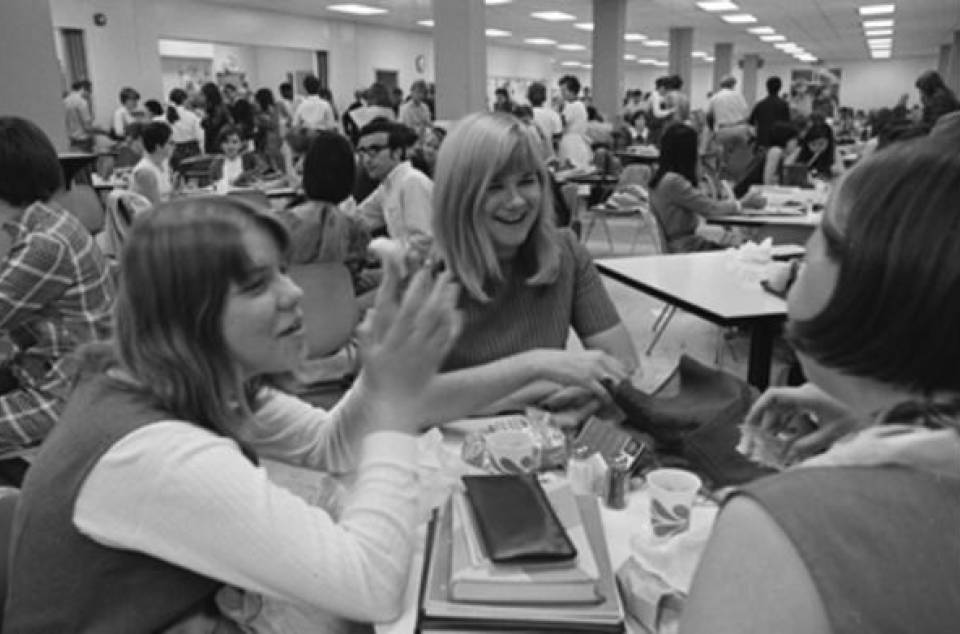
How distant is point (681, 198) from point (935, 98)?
279 centimetres

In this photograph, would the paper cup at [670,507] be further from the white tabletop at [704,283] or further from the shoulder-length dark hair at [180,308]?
the white tabletop at [704,283]

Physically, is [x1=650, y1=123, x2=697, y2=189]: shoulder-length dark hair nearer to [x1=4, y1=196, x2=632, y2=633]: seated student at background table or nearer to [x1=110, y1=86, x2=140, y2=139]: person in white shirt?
[x1=4, y1=196, x2=632, y2=633]: seated student at background table

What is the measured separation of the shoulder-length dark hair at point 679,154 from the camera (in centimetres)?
483

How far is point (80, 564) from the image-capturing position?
102 centimetres

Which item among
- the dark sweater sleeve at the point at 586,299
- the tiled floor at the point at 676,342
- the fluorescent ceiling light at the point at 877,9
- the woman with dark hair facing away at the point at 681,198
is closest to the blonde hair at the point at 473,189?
the dark sweater sleeve at the point at 586,299

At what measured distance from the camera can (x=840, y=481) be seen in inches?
26.1

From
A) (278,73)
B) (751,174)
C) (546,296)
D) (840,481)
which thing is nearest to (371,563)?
(840,481)

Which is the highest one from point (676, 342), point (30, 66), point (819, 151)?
point (30, 66)

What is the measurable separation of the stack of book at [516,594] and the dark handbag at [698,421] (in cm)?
42

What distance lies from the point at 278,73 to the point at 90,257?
1677 centimetres

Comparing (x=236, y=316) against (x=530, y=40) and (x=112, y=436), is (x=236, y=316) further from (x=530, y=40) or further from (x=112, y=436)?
(x=530, y=40)

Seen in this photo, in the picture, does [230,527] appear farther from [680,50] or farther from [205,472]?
[680,50]

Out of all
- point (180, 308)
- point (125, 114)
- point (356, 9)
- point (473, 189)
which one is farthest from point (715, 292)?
point (356, 9)

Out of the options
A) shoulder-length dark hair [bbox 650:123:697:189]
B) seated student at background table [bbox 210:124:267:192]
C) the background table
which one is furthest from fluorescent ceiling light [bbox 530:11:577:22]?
the background table
